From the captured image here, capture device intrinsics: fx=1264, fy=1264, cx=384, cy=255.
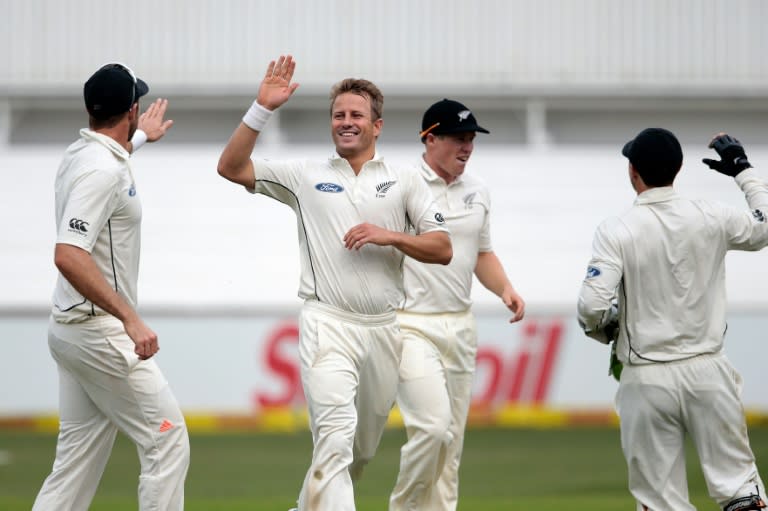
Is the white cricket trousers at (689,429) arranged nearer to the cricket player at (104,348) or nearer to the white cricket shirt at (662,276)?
the white cricket shirt at (662,276)

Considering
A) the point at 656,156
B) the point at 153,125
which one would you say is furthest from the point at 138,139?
the point at 656,156

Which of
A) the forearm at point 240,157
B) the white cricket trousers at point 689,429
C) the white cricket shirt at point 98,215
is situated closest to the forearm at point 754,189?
the white cricket trousers at point 689,429

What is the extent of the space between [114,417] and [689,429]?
2606 millimetres

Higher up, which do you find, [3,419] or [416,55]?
[416,55]

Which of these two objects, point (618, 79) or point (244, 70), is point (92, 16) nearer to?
point (244, 70)

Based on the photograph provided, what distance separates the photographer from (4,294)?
16.3 metres

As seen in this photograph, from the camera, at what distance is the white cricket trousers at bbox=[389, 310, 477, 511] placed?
6707 millimetres

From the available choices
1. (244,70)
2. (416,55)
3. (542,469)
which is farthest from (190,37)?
(542,469)

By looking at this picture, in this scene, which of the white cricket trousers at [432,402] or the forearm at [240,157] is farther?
the white cricket trousers at [432,402]

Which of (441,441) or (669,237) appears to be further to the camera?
(441,441)

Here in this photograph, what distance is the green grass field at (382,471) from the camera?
8.99 meters

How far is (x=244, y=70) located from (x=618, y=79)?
19.9 ft

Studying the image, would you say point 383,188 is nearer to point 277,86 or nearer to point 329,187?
point 329,187

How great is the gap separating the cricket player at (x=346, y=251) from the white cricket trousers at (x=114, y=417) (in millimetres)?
666
